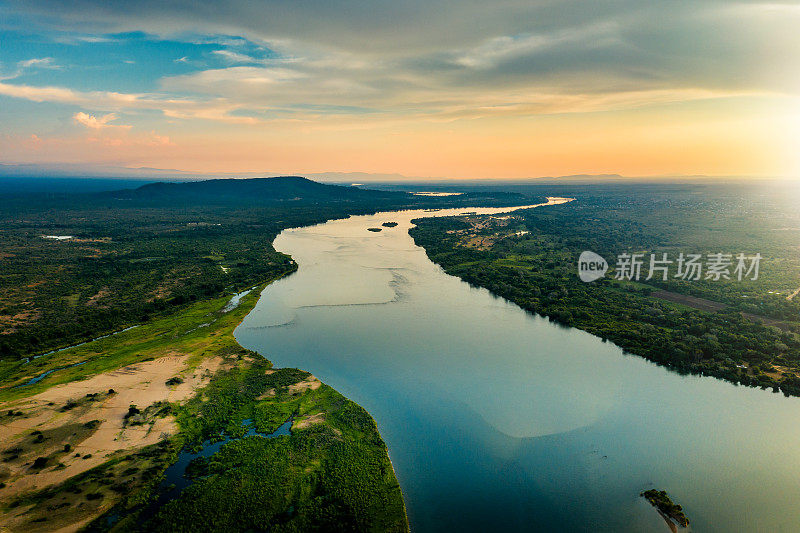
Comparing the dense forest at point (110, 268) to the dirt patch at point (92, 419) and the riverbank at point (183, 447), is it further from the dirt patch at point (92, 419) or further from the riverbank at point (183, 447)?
the dirt patch at point (92, 419)

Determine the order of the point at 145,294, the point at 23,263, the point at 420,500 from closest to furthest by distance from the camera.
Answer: the point at 420,500, the point at 145,294, the point at 23,263

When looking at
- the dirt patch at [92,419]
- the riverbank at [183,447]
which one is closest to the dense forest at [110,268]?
the riverbank at [183,447]

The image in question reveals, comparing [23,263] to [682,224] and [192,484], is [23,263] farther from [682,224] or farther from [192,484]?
[682,224]

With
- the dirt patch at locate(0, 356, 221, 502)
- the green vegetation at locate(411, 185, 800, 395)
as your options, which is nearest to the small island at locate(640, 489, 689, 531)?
the green vegetation at locate(411, 185, 800, 395)

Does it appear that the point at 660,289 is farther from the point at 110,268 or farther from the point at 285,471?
the point at 110,268

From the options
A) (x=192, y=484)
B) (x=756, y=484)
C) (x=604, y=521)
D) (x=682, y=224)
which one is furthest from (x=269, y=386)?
(x=682, y=224)

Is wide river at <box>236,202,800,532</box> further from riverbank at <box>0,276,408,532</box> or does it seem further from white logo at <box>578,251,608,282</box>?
white logo at <box>578,251,608,282</box>
